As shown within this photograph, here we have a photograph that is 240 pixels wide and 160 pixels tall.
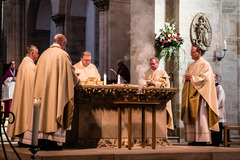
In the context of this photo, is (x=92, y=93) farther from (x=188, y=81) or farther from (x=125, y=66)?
(x=125, y=66)

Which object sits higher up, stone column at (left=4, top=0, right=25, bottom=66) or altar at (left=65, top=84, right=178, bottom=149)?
stone column at (left=4, top=0, right=25, bottom=66)

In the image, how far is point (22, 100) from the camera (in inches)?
290

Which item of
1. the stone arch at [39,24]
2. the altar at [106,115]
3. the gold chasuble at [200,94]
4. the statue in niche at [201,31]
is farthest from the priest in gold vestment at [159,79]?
the stone arch at [39,24]

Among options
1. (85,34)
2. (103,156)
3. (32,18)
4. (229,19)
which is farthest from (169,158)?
(32,18)

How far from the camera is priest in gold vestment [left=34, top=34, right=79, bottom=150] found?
20.9 feet

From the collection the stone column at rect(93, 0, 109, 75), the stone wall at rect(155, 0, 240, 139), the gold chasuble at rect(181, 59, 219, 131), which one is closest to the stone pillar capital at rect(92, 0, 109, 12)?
the stone column at rect(93, 0, 109, 75)

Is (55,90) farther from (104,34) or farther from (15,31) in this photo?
(15,31)

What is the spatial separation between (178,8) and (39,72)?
595cm

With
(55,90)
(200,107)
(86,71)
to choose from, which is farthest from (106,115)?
(200,107)

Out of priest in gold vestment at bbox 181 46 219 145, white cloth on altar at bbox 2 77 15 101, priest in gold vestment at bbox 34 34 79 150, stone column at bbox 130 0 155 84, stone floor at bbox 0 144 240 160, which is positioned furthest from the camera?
white cloth on altar at bbox 2 77 15 101

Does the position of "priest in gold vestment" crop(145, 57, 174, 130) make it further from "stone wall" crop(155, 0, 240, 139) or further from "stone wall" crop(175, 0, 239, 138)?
"stone wall" crop(175, 0, 239, 138)

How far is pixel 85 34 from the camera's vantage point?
17469 mm

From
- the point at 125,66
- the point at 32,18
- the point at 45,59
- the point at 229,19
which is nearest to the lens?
the point at 45,59

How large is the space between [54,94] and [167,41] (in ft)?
17.8
